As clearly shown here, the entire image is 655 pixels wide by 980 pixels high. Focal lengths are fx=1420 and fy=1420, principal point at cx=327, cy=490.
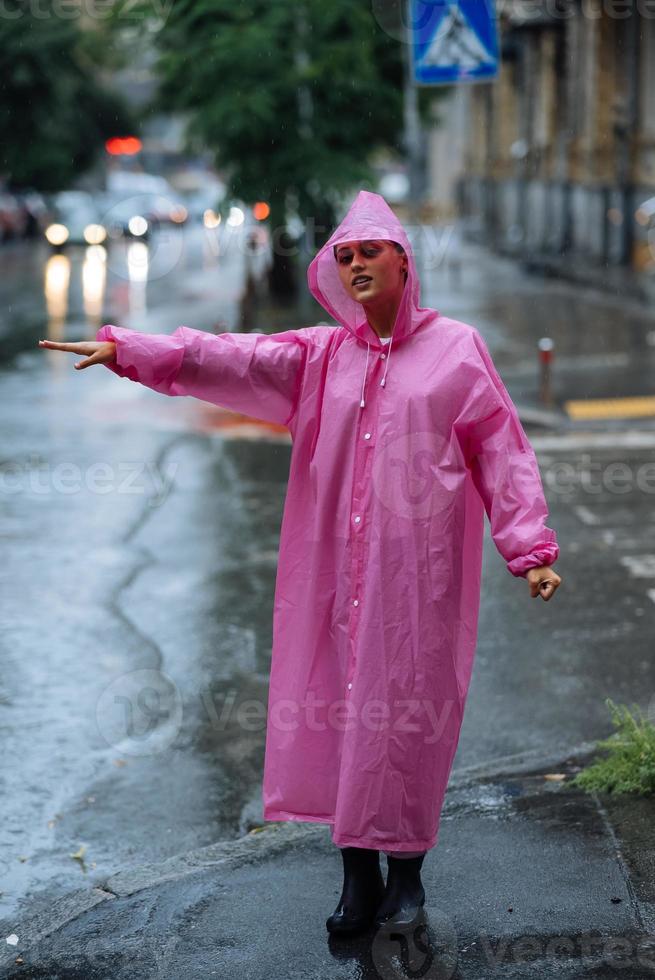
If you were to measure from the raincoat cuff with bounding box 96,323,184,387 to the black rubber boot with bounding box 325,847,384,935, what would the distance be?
1.42m

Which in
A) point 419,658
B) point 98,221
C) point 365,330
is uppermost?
point 365,330

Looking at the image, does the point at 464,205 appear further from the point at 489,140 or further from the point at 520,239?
the point at 520,239

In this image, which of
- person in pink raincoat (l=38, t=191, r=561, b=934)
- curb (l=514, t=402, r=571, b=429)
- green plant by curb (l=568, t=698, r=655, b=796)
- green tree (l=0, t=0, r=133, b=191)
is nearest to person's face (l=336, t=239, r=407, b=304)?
person in pink raincoat (l=38, t=191, r=561, b=934)

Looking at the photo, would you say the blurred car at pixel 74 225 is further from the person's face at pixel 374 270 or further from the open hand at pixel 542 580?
the open hand at pixel 542 580

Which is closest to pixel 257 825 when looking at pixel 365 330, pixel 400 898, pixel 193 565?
pixel 400 898

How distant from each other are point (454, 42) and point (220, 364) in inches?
350

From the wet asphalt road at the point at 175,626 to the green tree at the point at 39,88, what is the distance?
11225 millimetres

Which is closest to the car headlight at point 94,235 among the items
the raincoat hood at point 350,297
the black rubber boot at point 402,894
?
the raincoat hood at point 350,297

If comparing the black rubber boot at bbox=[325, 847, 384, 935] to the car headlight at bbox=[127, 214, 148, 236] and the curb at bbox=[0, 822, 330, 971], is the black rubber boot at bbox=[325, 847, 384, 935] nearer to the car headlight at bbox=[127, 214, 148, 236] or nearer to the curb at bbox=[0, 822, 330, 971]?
the curb at bbox=[0, 822, 330, 971]

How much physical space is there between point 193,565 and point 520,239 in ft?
95.5

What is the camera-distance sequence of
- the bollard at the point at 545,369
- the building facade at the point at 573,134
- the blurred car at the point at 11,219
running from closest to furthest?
the bollard at the point at 545,369 → the building facade at the point at 573,134 → the blurred car at the point at 11,219

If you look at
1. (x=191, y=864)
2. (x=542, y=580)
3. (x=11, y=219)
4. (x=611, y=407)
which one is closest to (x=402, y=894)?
(x=191, y=864)

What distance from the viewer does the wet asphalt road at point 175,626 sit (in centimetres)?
541

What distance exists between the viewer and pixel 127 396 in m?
15.1
